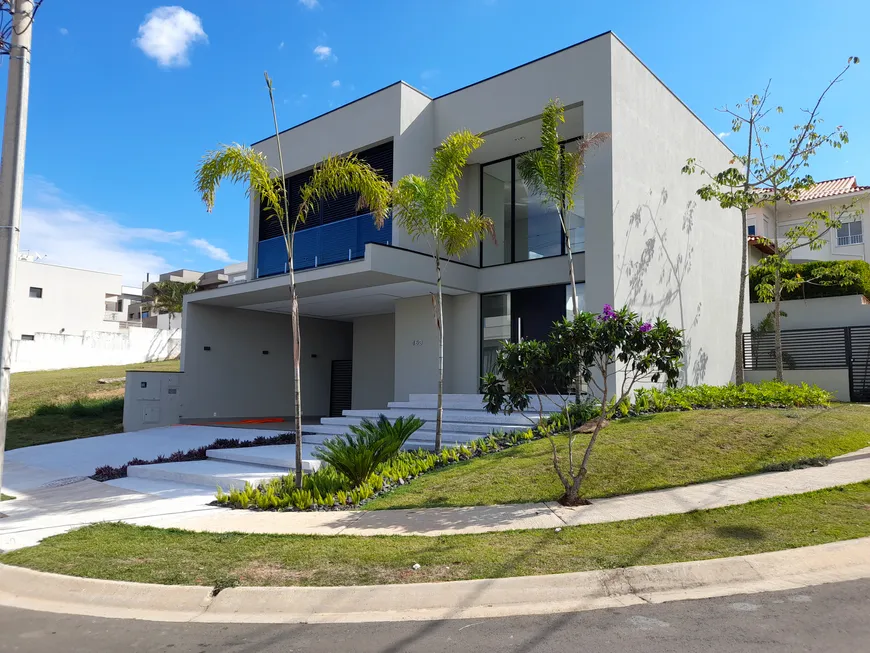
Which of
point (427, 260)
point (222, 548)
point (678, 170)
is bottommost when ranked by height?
point (222, 548)

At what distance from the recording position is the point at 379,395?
62.2 feet

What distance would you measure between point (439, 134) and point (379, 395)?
781 centimetres

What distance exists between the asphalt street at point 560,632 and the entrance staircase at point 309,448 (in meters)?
4.64

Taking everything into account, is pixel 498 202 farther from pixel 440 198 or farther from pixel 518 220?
pixel 440 198

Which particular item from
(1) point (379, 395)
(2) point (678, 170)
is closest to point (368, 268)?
(1) point (379, 395)

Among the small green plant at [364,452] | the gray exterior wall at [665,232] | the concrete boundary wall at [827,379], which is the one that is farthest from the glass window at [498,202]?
the concrete boundary wall at [827,379]

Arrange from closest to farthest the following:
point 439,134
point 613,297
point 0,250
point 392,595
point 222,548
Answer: point 392,595
point 222,548
point 0,250
point 613,297
point 439,134

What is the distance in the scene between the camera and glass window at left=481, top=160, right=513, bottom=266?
606 inches

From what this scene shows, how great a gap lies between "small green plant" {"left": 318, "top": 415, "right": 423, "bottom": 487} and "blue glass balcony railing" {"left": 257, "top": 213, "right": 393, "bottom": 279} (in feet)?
18.3

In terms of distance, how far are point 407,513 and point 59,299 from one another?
4815 cm

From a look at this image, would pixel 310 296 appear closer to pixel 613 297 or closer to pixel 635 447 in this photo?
pixel 613 297

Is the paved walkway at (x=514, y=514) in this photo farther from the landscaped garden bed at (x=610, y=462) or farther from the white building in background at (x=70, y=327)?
the white building in background at (x=70, y=327)

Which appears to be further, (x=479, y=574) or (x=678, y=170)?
(x=678, y=170)

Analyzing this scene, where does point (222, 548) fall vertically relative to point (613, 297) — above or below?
below
